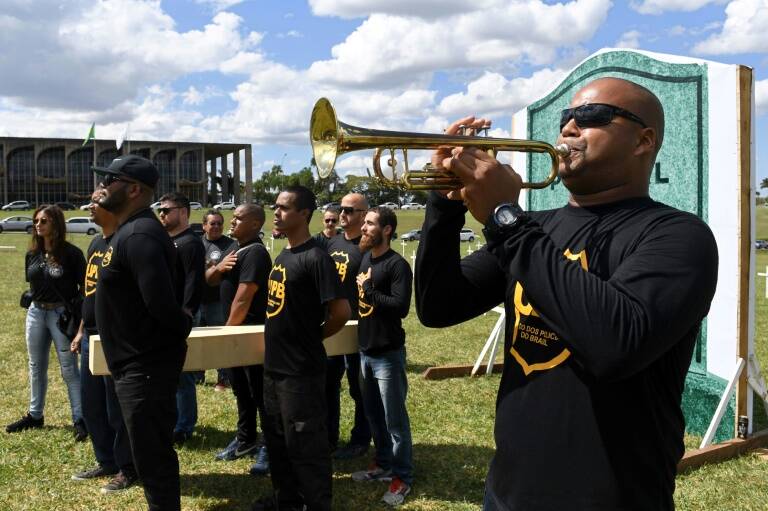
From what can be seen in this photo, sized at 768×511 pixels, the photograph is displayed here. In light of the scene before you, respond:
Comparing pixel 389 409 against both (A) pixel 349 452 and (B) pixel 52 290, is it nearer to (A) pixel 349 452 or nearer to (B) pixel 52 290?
(A) pixel 349 452

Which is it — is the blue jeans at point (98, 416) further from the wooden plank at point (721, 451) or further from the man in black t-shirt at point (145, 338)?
the wooden plank at point (721, 451)

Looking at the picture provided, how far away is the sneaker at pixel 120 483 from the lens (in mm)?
4758

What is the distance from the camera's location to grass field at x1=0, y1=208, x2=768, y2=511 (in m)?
4.64

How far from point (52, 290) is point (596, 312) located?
213 inches

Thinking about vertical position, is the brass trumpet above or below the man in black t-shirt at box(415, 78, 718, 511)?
above

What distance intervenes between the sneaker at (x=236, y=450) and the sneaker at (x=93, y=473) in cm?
82

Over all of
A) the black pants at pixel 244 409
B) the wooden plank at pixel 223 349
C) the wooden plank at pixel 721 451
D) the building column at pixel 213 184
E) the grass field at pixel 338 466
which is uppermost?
the building column at pixel 213 184

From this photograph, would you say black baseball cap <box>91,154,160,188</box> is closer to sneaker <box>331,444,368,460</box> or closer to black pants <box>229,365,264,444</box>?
black pants <box>229,365,264,444</box>

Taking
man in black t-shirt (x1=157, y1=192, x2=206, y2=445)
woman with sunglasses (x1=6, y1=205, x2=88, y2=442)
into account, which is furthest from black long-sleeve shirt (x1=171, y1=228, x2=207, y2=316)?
woman with sunglasses (x1=6, y1=205, x2=88, y2=442)

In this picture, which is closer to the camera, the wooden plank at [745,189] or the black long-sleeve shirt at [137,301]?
the black long-sleeve shirt at [137,301]

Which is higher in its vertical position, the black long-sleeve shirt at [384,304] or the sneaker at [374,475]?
the black long-sleeve shirt at [384,304]

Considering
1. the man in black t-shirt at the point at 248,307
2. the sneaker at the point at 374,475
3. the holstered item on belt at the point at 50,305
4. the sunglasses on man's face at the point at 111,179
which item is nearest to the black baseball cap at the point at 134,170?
the sunglasses on man's face at the point at 111,179

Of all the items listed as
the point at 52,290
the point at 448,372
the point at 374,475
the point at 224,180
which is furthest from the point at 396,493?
the point at 224,180

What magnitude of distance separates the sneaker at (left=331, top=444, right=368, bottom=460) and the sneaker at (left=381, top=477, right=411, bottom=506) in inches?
33.3
